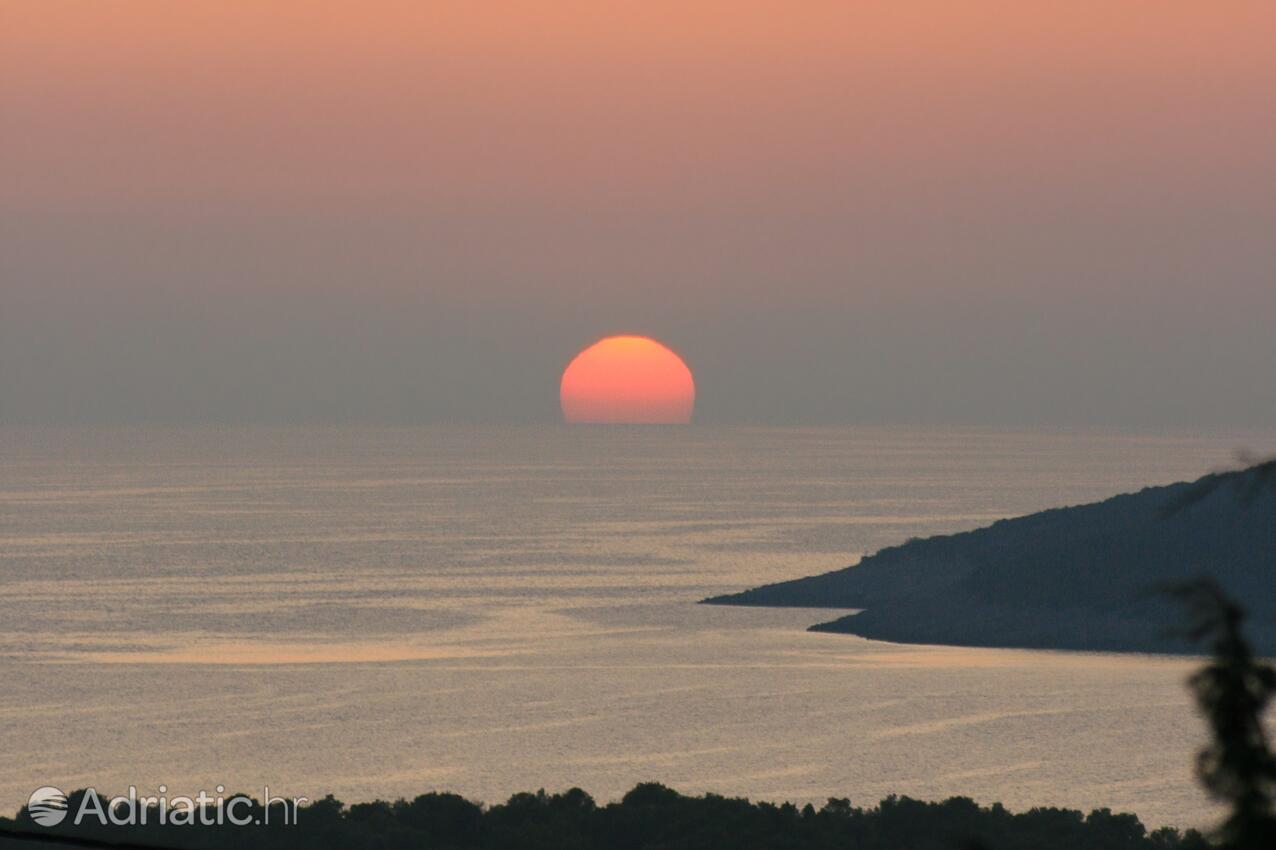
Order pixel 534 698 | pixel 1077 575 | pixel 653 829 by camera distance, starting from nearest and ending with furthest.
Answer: pixel 653 829 < pixel 534 698 < pixel 1077 575

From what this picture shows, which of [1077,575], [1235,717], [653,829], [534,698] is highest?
[1077,575]

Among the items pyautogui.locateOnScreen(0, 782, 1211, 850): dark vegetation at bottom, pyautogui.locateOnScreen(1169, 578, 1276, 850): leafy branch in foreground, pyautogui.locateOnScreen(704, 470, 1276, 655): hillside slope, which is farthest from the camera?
pyautogui.locateOnScreen(704, 470, 1276, 655): hillside slope

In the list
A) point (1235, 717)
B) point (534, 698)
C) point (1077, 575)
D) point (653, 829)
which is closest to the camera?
point (1235, 717)

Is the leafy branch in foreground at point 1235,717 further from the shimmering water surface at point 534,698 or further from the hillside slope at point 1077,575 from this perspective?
the hillside slope at point 1077,575

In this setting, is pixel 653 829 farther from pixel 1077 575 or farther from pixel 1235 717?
pixel 1077 575

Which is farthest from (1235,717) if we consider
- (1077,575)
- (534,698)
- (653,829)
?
(1077,575)

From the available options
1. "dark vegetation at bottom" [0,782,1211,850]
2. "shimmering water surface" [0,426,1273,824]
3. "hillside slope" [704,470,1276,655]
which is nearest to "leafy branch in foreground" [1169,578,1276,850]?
"dark vegetation at bottom" [0,782,1211,850]

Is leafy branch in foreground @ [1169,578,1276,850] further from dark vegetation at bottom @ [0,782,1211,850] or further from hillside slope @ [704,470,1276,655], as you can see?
hillside slope @ [704,470,1276,655]

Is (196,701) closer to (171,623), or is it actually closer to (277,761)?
(277,761)

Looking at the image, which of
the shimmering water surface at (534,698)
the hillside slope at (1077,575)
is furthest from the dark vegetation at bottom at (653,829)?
the hillside slope at (1077,575)
